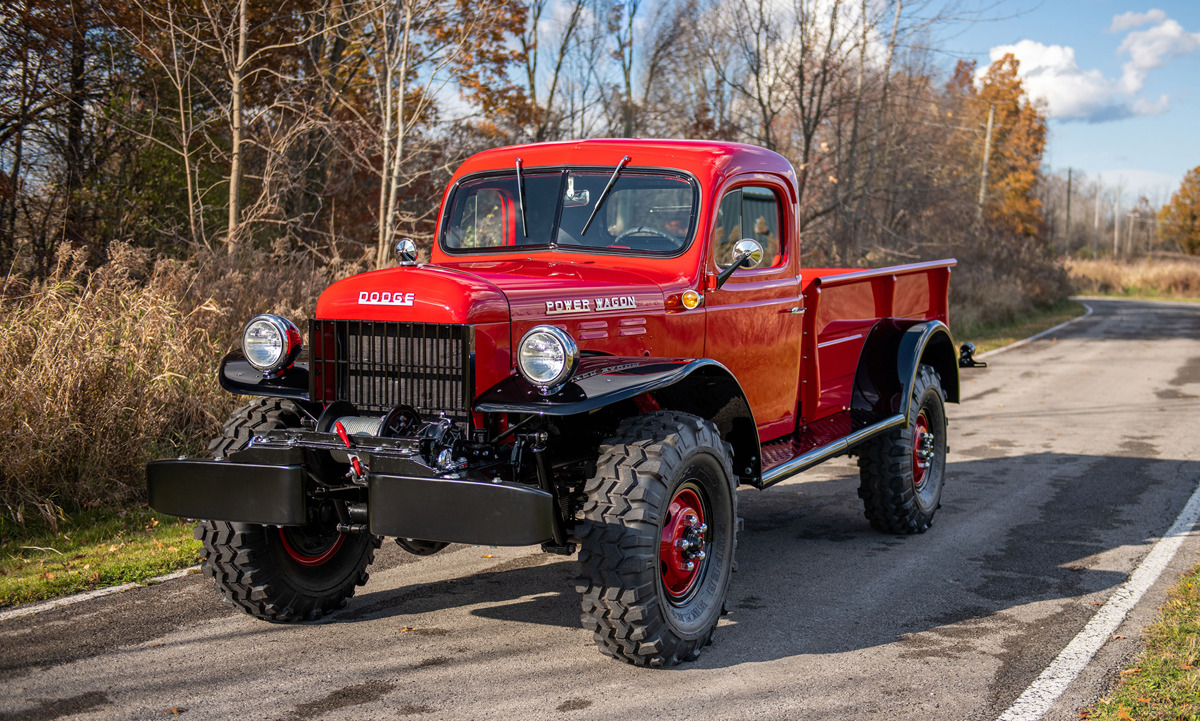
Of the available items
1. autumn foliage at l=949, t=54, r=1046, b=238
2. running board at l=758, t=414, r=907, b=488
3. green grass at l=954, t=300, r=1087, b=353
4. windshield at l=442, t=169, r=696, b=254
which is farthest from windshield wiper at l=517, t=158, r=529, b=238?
autumn foliage at l=949, t=54, r=1046, b=238

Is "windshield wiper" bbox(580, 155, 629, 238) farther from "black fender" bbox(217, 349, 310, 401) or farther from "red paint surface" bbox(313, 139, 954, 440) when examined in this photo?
"black fender" bbox(217, 349, 310, 401)

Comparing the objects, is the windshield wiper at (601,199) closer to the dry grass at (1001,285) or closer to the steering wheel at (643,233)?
the steering wheel at (643,233)

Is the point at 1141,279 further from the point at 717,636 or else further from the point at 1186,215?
the point at 717,636

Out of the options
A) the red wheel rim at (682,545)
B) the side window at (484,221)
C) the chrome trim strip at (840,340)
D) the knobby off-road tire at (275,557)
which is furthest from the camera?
the chrome trim strip at (840,340)

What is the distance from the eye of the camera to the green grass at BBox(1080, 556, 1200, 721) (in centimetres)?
375

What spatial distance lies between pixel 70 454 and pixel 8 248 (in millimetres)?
6534

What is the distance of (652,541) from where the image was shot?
3.99 metres

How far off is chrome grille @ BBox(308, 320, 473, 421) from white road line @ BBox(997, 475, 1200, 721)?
252cm

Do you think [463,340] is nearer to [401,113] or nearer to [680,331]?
[680,331]

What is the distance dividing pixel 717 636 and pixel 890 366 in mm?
2834

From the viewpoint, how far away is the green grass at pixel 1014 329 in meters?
20.4

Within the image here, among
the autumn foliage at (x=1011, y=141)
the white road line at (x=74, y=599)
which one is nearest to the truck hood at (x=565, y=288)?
the white road line at (x=74, y=599)

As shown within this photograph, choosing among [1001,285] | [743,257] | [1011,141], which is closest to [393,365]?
[743,257]

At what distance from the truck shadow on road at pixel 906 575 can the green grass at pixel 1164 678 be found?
351 millimetres
